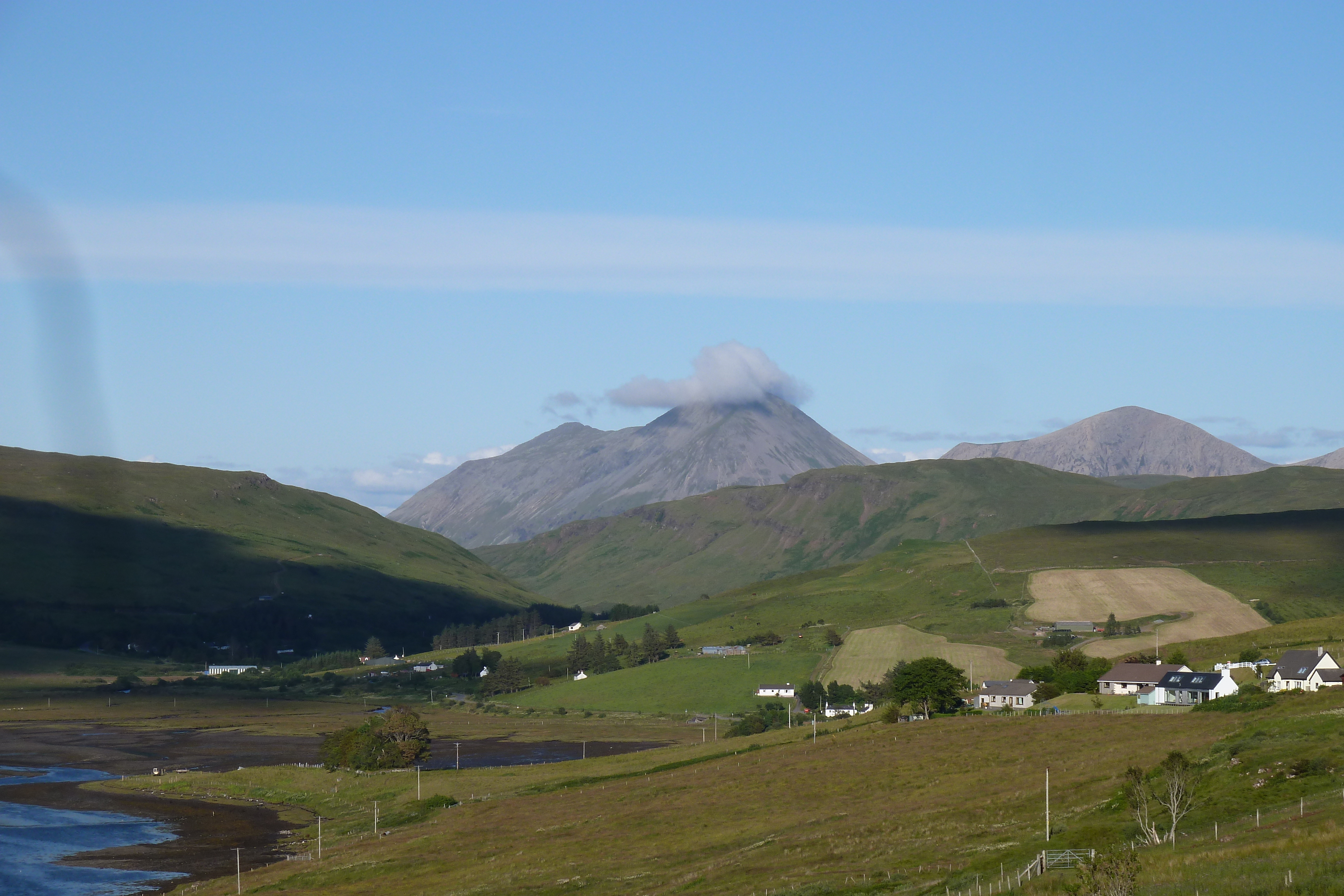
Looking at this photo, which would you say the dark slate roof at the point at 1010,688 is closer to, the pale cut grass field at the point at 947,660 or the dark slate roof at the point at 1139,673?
the dark slate roof at the point at 1139,673

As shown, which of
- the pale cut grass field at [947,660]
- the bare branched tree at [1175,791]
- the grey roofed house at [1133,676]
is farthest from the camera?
the pale cut grass field at [947,660]

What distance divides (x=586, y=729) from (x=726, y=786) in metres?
86.5

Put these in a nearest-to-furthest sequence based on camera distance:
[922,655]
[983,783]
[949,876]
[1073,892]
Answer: [1073,892] < [949,876] < [983,783] < [922,655]

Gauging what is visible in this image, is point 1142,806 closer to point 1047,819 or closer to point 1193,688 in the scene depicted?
point 1047,819

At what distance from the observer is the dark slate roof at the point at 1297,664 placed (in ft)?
369

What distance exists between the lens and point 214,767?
5576 inches

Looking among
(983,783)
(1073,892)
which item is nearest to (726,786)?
(983,783)

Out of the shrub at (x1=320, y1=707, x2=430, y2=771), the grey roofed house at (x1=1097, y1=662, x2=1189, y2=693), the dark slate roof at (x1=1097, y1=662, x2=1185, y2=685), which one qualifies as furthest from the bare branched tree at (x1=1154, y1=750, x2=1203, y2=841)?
the shrub at (x1=320, y1=707, x2=430, y2=771)

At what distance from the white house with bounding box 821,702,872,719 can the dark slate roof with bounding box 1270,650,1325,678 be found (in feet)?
180

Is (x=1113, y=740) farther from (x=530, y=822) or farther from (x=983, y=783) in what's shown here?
(x=530, y=822)

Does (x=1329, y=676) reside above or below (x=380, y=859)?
above

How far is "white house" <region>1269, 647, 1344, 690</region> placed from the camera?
→ 109m

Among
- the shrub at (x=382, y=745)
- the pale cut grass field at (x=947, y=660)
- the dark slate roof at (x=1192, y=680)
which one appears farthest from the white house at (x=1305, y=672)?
the shrub at (x=382, y=745)

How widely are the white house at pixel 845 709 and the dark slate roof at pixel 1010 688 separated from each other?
73.6ft
